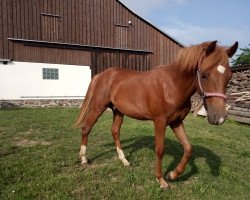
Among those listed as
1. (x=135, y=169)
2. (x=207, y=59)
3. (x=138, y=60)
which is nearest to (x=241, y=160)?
(x=135, y=169)

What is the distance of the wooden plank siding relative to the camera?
21.4m

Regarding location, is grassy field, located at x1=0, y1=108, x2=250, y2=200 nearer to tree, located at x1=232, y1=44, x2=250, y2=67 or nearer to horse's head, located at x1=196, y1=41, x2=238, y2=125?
horse's head, located at x1=196, y1=41, x2=238, y2=125

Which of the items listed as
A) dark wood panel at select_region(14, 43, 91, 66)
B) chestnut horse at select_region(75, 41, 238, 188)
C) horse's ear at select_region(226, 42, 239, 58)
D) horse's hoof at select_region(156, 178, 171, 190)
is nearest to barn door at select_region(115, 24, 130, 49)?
dark wood panel at select_region(14, 43, 91, 66)

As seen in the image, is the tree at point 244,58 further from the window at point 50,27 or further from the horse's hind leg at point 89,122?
the horse's hind leg at point 89,122

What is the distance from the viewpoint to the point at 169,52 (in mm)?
26984

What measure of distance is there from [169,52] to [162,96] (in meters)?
22.3

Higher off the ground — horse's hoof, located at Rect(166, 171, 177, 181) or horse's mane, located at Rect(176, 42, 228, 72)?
horse's mane, located at Rect(176, 42, 228, 72)

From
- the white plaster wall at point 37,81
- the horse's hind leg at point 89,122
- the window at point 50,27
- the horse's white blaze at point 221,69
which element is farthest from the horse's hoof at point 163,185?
the window at point 50,27

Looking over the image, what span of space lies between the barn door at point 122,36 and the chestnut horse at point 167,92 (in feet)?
60.6

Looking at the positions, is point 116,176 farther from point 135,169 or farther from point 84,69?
point 84,69

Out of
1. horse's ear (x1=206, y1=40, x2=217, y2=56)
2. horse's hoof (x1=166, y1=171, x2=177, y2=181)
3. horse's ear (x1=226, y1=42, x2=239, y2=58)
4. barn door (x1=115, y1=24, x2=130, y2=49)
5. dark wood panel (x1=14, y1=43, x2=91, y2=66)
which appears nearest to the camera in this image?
horse's ear (x1=206, y1=40, x2=217, y2=56)

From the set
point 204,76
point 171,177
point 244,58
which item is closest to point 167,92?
point 204,76

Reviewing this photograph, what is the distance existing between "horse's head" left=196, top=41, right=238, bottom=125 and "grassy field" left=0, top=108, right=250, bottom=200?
1587 millimetres

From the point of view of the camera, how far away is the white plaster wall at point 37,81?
21.0m
